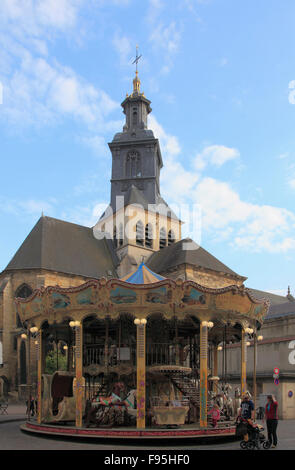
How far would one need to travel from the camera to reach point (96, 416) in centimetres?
1758

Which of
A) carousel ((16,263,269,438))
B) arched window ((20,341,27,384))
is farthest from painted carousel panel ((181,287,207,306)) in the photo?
arched window ((20,341,27,384))

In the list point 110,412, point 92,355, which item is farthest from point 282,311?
point 110,412

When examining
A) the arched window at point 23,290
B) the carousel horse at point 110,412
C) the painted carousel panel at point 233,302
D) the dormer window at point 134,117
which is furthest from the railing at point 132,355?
the dormer window at point 134,117

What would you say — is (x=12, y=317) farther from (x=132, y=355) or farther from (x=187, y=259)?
(x=132, y=355)

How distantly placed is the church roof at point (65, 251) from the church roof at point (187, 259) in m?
5.20

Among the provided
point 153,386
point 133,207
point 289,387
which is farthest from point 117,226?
point 153,386

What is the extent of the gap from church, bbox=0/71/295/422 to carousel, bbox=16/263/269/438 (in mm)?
14553

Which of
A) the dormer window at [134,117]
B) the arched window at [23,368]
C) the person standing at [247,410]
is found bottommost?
the arched window at [23,368]

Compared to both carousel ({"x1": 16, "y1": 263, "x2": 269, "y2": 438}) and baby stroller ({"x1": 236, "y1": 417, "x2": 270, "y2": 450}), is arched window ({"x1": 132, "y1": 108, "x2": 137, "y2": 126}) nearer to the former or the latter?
carousel ({"x1": 16, "y1": 263, "x2": 269, "y2": 438})

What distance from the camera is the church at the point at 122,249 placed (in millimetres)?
43909

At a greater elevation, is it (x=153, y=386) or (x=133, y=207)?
(x=133, y=207)

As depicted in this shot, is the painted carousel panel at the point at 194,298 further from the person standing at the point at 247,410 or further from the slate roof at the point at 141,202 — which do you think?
the slate roof at the point at 141,202

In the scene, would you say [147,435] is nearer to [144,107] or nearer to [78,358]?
[78,358]
